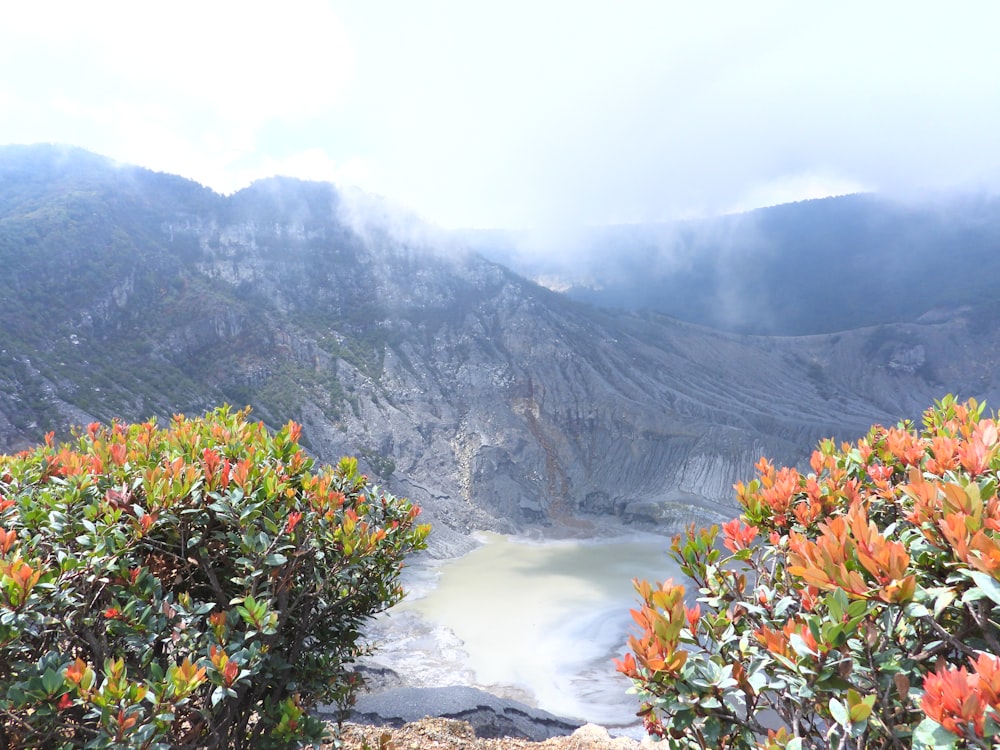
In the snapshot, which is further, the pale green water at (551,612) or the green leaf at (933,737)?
the pale green water at (551,612)

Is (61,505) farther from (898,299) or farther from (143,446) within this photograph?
(898,299)

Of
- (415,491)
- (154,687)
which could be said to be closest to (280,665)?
(154,687)

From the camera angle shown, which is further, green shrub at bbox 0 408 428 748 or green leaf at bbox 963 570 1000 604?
green shrub at bbox 0 408 428 748

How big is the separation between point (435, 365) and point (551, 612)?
90.5 feet

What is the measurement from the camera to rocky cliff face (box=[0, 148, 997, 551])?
112ft

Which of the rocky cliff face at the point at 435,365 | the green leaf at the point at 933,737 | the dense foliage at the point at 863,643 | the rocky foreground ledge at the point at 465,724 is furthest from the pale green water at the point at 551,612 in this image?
the green leaf at the point at 933,737

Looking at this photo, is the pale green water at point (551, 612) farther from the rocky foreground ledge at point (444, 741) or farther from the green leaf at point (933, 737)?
the green leaf at point (933, 737)

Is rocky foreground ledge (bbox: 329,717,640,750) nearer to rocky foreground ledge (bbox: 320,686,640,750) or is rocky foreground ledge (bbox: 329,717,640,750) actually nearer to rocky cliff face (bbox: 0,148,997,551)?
rocky foreground ledge (bbox: 320,686,640,750)

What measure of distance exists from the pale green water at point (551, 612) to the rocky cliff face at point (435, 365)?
134 inches

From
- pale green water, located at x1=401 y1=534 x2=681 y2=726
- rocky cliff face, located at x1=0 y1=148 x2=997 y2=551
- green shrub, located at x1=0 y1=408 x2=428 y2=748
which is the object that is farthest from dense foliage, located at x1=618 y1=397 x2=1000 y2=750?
rocky cliff face, located at x1=0 y1=148 x2=997 y2=551

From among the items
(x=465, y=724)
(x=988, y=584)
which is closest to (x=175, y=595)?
(x=988, y=584)

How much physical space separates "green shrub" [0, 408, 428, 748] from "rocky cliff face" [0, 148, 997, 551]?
26.9 m

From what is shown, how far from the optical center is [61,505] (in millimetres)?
2719

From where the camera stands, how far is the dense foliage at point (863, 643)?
140 cm
